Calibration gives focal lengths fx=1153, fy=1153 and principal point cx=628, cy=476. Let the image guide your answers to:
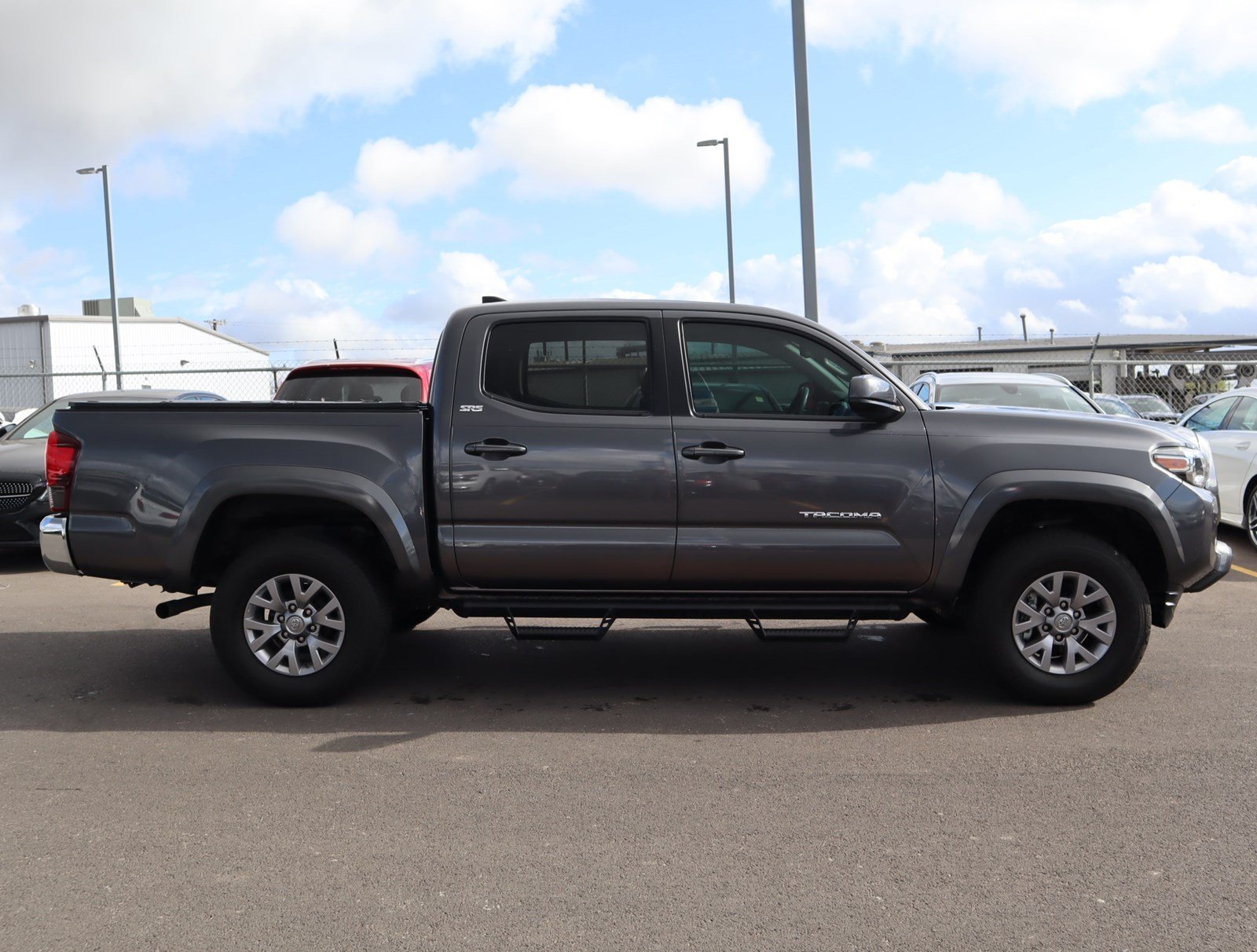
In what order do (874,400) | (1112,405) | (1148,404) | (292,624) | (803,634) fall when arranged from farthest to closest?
(1148,404), (1112,405), (292,624), (803,634), (874,400)

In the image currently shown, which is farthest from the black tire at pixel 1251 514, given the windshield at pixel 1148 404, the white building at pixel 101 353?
the white building at pixel 101 353

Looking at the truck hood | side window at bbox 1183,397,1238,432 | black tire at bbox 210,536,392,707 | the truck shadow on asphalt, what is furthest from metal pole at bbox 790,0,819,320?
black tire at bbox 210,536,392,707

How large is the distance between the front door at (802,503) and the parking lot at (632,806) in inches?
27.9

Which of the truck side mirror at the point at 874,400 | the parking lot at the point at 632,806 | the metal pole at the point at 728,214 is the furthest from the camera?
the metal pole at the point at 728,214

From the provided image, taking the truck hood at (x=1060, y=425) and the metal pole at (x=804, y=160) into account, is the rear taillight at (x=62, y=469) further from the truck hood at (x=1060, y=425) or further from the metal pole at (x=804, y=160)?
the metal pole at (x=804, y=160)

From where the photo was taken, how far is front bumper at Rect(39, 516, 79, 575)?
5902mm

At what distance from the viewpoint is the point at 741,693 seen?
6.18 meters

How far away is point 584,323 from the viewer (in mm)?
6043

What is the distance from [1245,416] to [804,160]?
5166 mm

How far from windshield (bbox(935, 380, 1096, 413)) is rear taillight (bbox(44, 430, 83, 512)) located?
7.48m

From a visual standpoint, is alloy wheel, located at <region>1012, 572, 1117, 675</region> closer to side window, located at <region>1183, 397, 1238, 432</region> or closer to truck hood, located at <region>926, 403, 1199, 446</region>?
truck hood, located at <region>926, 403, 1199, 446</region>

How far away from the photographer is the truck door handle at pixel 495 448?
18.9 feet

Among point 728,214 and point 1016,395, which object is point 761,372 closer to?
point 1016,395

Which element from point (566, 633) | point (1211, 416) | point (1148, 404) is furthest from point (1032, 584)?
point (1148, 404)
